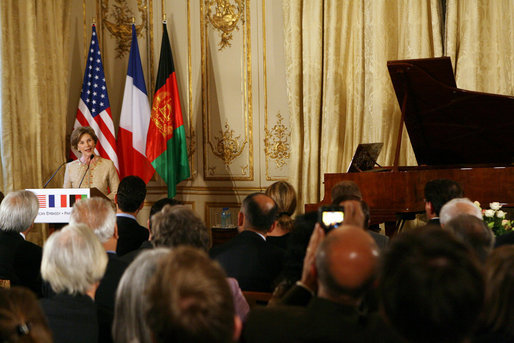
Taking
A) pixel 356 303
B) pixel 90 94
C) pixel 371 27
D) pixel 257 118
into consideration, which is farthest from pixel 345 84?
pixel 356 303

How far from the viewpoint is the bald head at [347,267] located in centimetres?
159

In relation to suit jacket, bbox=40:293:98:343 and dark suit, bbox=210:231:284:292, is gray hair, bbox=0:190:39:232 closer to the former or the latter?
dark suit, bbox=210:231:284:292

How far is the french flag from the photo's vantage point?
743cm

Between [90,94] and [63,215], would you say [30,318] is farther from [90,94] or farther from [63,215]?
[90,94]

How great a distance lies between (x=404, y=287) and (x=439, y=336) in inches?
4.7

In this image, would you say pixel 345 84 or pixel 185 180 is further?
pixel 185 180

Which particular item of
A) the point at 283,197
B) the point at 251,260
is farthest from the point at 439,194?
the point at 251,260

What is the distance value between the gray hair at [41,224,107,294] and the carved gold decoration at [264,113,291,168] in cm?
506

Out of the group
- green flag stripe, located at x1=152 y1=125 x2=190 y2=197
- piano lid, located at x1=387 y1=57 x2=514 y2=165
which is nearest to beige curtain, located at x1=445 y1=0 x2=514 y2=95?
piano lid, located at x1=387 y1=57 x2=514 y2=165

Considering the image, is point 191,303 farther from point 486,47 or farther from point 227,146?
point 227,146

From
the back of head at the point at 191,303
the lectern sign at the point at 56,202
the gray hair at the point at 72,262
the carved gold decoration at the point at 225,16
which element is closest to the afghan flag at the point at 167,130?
the carved gold decoration at the point at 225,16

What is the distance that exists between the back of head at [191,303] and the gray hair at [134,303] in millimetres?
384

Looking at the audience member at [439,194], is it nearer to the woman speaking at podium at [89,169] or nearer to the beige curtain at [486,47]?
the beige curtain at [486,47]

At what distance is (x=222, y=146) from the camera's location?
752cm
